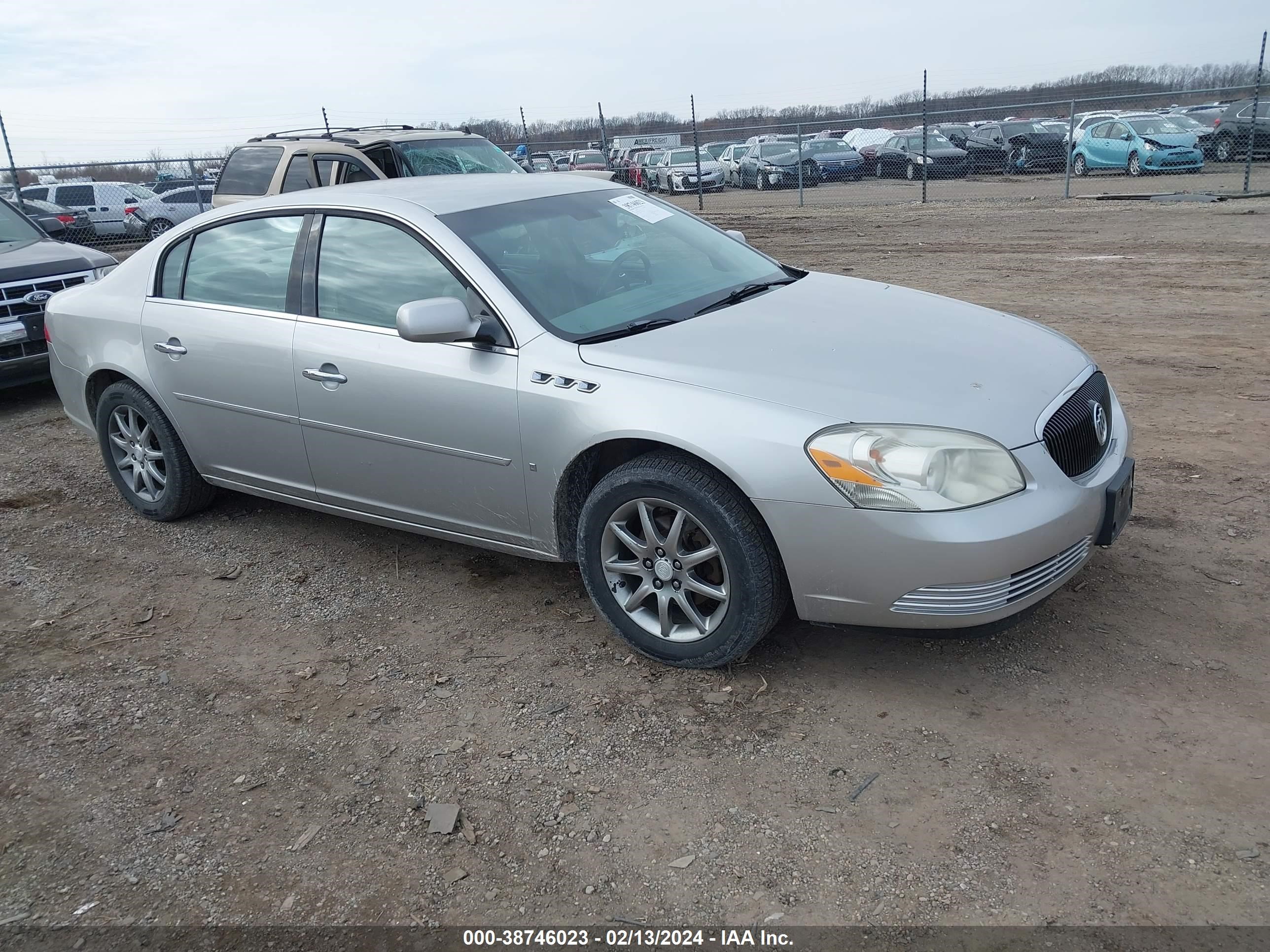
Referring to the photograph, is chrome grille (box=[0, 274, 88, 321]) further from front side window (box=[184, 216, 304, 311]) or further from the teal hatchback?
the teal hatchback

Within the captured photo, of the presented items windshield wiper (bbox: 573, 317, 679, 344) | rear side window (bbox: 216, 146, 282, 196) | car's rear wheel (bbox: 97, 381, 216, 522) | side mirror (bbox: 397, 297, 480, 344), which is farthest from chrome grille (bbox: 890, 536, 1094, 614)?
rear side window (bbox: 216, 146, 282, 196)

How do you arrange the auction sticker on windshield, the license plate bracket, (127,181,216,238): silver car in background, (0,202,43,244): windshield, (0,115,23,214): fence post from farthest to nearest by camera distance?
(127,181,216,238): silver car in background < (0,115,23,214): fence post < (0,202,43,244): windshield < the auction sticker on windshield < the license plate bracket

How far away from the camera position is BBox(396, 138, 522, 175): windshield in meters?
10.6

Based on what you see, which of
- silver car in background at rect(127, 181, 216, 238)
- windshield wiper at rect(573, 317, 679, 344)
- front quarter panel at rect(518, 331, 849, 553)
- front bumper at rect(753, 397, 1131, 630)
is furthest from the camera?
silver car in background at rect(127, 181, 216, 238)

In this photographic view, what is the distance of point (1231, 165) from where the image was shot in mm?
20797

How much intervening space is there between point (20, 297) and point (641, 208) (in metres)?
5.56

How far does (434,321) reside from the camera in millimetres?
3447

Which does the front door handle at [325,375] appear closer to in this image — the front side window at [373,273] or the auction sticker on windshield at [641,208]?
the front side window at [373,273]

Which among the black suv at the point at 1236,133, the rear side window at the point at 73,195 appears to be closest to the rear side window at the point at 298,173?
the rear side window at the point at 73,195

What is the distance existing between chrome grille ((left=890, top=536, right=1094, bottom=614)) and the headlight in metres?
0.24

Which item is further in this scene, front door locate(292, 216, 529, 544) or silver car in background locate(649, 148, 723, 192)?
silver car in background locate(649, 148, 723, 192)

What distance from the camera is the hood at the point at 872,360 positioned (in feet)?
10.2

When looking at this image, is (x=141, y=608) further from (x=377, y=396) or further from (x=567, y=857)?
(x=567, y=857)

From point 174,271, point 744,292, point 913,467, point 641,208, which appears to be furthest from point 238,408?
point 913,467
